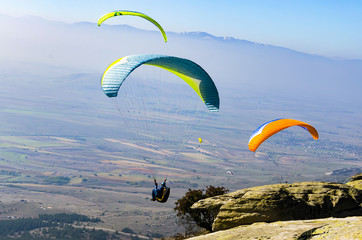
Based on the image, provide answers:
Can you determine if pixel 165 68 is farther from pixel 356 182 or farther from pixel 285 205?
pixel 356 182

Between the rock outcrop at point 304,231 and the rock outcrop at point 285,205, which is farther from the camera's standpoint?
the rock outcrop at point 285,205

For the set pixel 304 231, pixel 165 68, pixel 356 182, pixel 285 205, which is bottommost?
pixel 285 205

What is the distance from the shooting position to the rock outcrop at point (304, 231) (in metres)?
14.1

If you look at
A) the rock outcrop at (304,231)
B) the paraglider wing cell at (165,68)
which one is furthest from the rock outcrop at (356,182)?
the paraglider wing cell at (165,68)

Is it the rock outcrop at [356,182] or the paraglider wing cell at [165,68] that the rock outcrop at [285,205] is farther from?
the paraglider wing cell at [165,68]

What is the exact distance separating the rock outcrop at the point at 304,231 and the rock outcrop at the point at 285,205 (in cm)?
329

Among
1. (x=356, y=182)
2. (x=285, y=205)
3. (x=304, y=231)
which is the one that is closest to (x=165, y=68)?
(x=285, y=205)

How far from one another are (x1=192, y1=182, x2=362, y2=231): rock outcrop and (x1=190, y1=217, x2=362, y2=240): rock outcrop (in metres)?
3.29

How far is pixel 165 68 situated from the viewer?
81.5 ft

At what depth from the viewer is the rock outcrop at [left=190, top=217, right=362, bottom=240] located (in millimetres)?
14078

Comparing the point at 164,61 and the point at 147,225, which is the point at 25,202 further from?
the point at 164,61

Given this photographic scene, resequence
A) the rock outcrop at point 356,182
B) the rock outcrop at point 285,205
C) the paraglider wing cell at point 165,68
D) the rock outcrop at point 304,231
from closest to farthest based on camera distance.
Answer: the rock outcrop at point 304,231
the paraglider wing cell at point 165,68
the rock outcrop at point 285,205
the rock outcrop at point 356,182

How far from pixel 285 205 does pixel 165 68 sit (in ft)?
33.1

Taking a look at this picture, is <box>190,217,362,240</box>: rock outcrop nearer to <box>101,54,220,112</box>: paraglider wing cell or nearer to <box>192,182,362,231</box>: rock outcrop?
<box>192,182,362,231</box>: rock outcrop
